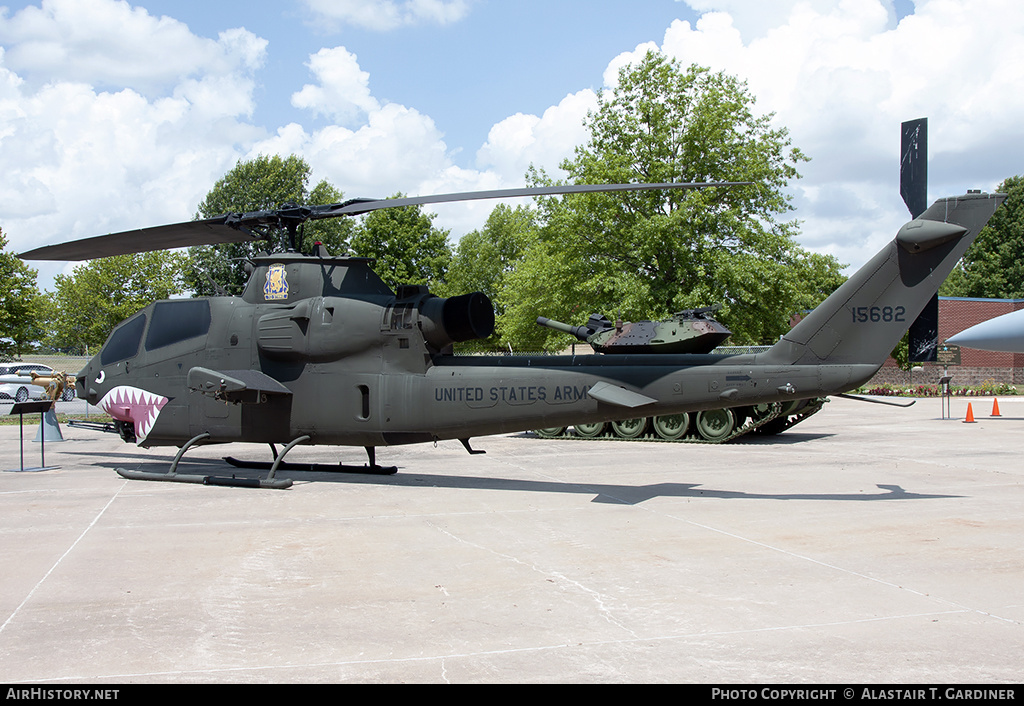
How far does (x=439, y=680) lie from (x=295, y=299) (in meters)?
6.75

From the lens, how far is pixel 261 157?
5153cm

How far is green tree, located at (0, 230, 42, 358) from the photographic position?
124 feet

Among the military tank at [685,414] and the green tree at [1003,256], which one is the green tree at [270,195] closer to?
the military tank at [685,414]

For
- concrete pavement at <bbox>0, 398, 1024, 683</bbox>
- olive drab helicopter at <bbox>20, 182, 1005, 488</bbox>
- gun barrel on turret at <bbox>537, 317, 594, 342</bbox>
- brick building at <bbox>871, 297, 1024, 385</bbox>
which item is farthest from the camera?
brick building at <bbox>871, 297, 1024, 385</bbox>

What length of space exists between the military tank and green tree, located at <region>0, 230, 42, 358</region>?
1251 inches

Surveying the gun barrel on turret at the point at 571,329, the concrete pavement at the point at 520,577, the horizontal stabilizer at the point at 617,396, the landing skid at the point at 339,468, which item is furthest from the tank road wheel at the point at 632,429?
the horizontal stabilizer at the point at 617,396

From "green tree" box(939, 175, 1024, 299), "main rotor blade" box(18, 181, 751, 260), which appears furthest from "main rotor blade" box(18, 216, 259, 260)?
"green tree" box(939, 175, 1024, 299)

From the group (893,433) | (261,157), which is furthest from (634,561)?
(261,157)

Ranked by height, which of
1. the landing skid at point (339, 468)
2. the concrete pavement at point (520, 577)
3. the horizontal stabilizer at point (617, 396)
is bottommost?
the concrete pavement at point (520, 577)

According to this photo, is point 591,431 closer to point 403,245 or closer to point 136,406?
point 136,406

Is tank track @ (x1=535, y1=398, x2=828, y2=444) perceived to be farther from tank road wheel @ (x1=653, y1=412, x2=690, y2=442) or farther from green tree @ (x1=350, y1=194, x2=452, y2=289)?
green tree @ (x1=350, y1=194, x2=452, y2=289)

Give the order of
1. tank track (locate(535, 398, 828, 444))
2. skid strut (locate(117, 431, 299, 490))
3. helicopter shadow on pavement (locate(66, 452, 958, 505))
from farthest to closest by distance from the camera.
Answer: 1. tank track (locate(535, 398, 828, 444))
2. skid strut (locate(117, 431, 299, 490))
3. helicopter shadow on pavement (locate(66, 452, 958, 505))

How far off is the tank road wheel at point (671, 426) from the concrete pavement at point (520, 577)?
5.34m

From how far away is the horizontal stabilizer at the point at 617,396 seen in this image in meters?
8.30
